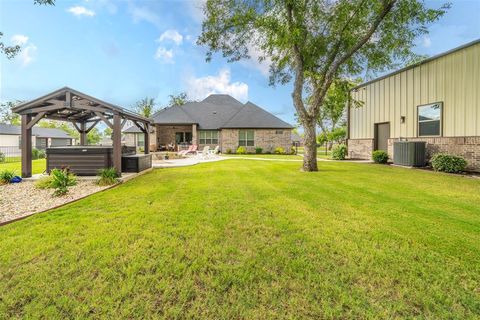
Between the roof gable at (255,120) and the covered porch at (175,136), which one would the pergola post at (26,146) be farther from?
the roof gable at (255,120)

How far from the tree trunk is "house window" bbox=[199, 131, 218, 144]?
17.3 meters

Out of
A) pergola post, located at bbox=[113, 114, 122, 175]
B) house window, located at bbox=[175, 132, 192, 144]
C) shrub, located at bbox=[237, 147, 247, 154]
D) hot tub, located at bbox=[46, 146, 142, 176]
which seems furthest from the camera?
house window, located at bbox=[175, 132, 192, 144]

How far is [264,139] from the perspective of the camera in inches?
1030

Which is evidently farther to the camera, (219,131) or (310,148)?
(219,131)

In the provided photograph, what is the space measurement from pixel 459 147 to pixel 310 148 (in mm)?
6573

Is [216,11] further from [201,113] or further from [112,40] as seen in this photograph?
[201,113]

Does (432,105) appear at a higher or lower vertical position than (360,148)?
higher

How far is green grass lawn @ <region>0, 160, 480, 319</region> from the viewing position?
6.94ft

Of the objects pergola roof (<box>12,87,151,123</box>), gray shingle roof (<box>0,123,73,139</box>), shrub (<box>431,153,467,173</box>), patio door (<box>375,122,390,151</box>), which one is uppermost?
gray shingle roof (<box>0,123,73,139</box>)

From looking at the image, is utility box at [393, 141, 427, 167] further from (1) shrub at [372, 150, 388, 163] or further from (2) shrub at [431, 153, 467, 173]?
(1) shrub at [372, 150, 388, 163]

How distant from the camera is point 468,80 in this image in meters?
9.98

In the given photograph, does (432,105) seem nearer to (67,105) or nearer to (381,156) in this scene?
(381,156)

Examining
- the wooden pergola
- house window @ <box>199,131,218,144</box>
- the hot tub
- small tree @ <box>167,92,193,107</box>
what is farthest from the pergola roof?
small tree @ <box>167,92,193,107</box>

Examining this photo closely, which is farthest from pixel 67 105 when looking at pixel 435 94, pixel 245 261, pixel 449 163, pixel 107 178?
pixel 435 94
